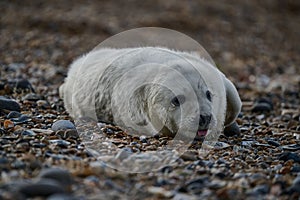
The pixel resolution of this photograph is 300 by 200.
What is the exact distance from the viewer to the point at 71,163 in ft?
12.5

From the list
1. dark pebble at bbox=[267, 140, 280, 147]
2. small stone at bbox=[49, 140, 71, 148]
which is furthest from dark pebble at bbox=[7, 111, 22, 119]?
dark pebble at bbox=[267, 140, 280, 147]

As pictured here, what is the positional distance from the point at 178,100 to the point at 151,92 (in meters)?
0.33

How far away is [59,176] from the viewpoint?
11.0 feet

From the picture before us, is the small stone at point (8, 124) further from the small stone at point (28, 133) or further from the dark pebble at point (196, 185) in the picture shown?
the dark pebble at point (196, 185)

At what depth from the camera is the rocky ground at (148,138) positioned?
3.50 m

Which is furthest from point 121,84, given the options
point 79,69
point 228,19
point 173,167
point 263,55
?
point 228,19

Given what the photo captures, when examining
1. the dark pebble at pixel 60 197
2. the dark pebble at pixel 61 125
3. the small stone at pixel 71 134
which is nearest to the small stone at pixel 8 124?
the dark pebble at pixel 61 125

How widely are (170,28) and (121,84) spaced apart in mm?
6843

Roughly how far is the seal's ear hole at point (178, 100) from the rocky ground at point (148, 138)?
0.42 m

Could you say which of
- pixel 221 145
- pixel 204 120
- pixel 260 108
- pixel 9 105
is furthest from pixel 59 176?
pixel 260 108

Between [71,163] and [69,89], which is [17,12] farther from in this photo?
[71,163]

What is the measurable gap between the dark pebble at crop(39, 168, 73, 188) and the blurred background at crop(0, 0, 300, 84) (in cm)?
515

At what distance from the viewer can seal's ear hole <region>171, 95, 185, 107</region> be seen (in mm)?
4957

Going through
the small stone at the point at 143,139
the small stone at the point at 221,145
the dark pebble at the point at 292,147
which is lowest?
the dark pebble at the point at 292,147
